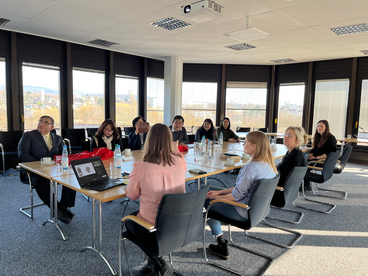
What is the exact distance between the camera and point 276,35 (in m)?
5.64

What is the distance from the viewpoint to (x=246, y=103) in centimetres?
962

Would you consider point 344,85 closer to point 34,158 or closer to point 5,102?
point 34,158

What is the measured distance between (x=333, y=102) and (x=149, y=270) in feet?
26.8

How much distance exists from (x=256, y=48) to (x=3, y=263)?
6.51 metres

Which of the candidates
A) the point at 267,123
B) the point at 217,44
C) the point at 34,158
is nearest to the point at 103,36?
the point at 217,44

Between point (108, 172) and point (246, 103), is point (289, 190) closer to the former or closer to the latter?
point (108, 172)

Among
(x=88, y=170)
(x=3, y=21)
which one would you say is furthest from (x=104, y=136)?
(x=3, y=21)

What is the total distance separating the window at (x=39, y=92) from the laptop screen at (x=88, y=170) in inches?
185

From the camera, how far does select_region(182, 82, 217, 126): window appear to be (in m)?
9.43

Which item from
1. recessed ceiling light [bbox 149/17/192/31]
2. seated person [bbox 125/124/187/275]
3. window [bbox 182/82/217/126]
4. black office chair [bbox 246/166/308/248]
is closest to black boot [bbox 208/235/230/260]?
black office chair [bbox 246/166/308/248]

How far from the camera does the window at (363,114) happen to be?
7926mm

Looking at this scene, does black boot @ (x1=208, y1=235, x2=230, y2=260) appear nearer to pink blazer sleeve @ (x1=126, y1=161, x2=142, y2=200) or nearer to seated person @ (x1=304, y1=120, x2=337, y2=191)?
pink blazer sleeve @ (x1=126, y1=161, x2=142, y2=200)

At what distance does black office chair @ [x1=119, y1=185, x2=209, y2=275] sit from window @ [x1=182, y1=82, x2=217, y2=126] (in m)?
7.60

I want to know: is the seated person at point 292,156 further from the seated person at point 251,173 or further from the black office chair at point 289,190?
the seated person at point 251,173
